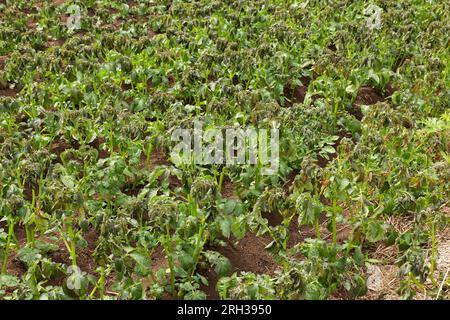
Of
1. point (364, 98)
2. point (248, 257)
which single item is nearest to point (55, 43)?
point (364, 98)

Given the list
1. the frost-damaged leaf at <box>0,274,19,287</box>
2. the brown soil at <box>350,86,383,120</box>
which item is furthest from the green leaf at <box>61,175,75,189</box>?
the brown soil at <box>350,86,383,120</box>

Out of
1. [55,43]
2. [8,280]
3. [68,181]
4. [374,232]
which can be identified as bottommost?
[8,280]

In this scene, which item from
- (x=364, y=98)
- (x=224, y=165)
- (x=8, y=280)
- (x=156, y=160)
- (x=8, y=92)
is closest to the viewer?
(x=8, y=280)

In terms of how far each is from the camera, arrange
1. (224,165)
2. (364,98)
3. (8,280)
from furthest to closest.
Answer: (364,98), (224,165), (8,280)

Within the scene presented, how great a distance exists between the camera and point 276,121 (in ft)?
15.7

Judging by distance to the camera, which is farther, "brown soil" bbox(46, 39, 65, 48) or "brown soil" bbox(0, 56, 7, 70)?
"brown soil" bbox(46, 39, 65, 48)

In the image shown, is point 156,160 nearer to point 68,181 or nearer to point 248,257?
point 68,181

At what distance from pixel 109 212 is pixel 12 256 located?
0.66 meters

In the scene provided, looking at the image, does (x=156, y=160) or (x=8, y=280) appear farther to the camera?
(x=156, y=160)

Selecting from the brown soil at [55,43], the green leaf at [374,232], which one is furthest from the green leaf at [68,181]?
the brown soil at [55,43]

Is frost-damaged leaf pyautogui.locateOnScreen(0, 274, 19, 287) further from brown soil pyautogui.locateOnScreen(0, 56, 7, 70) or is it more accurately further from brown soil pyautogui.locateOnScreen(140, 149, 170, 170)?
brown soil pyautogui.locateOnScreen(0, 56, 7, 70)

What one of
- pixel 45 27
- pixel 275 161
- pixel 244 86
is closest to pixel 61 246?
pixel 275 161

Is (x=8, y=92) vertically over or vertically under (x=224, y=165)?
over

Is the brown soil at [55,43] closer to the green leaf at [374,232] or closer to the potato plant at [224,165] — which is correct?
the potato plant at [224,165]
